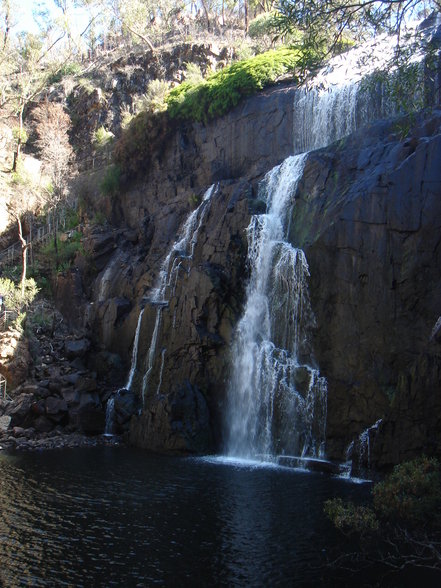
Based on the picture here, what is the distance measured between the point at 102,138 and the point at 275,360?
32.3 metres

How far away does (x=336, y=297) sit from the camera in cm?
2219

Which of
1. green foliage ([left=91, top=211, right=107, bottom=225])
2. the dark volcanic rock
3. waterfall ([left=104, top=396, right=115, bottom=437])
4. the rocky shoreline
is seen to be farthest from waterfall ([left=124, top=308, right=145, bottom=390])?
green foliage ([left=91, top=211, right=107, bottom=225])

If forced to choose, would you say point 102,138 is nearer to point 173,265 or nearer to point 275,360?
point 173,265

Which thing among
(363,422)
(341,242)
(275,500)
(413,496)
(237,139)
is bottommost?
(275,500)

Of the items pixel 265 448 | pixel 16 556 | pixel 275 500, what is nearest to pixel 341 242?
pixel 265 448

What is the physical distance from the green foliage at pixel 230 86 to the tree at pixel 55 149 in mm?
11278

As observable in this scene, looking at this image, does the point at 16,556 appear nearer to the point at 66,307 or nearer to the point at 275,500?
the point at 275,500

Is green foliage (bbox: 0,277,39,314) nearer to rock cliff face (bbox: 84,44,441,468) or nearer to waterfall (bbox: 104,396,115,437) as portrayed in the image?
rock cliff face (bbox: 84,44,441,468)

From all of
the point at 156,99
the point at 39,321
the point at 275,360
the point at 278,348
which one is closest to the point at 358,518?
the point at 275,360

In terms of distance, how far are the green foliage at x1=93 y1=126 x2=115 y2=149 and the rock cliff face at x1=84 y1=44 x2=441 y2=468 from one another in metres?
18.1

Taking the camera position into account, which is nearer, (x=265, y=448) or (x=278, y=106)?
(x=265, y=448)

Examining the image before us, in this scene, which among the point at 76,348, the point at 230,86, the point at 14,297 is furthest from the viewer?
the point at 230,86

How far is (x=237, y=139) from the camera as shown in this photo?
34812mm

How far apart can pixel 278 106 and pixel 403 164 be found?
43.7 ft
